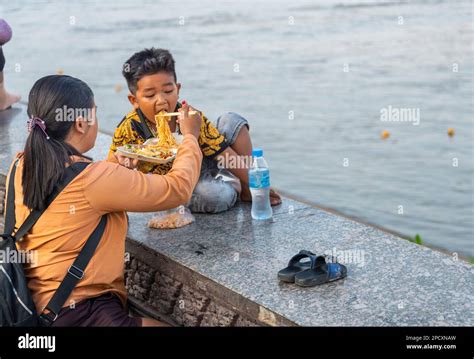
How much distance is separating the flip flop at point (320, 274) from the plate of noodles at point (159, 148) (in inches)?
37.2

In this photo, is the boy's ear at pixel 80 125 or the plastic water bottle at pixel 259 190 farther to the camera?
the plastic water bottle at pixel 259 190

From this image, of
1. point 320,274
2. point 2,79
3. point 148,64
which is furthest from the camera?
point 2,79

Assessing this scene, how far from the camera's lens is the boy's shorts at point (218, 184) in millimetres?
4461

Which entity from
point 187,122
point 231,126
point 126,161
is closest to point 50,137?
point 126,161

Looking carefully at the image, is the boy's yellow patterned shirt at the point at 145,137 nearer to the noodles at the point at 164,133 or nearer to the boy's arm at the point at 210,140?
the boy's arm at the point at 210,140

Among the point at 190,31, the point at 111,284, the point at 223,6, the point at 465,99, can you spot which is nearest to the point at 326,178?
the point at 465,99

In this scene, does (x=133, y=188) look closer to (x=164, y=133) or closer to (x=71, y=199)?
(x=71, y=199)

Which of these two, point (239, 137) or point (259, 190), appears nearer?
point (259, 190)

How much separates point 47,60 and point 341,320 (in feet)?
33.8

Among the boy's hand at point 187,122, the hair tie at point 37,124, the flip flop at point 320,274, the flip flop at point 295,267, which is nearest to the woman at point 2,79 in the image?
A: the boy's hand at point 187,122

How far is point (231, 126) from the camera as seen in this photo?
461 cm

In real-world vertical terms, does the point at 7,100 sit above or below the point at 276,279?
above

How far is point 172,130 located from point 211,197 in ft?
1.45

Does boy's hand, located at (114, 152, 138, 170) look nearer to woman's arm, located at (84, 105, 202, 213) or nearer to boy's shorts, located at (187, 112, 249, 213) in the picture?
woman's arm, located at (84, 105, 202, 213)
